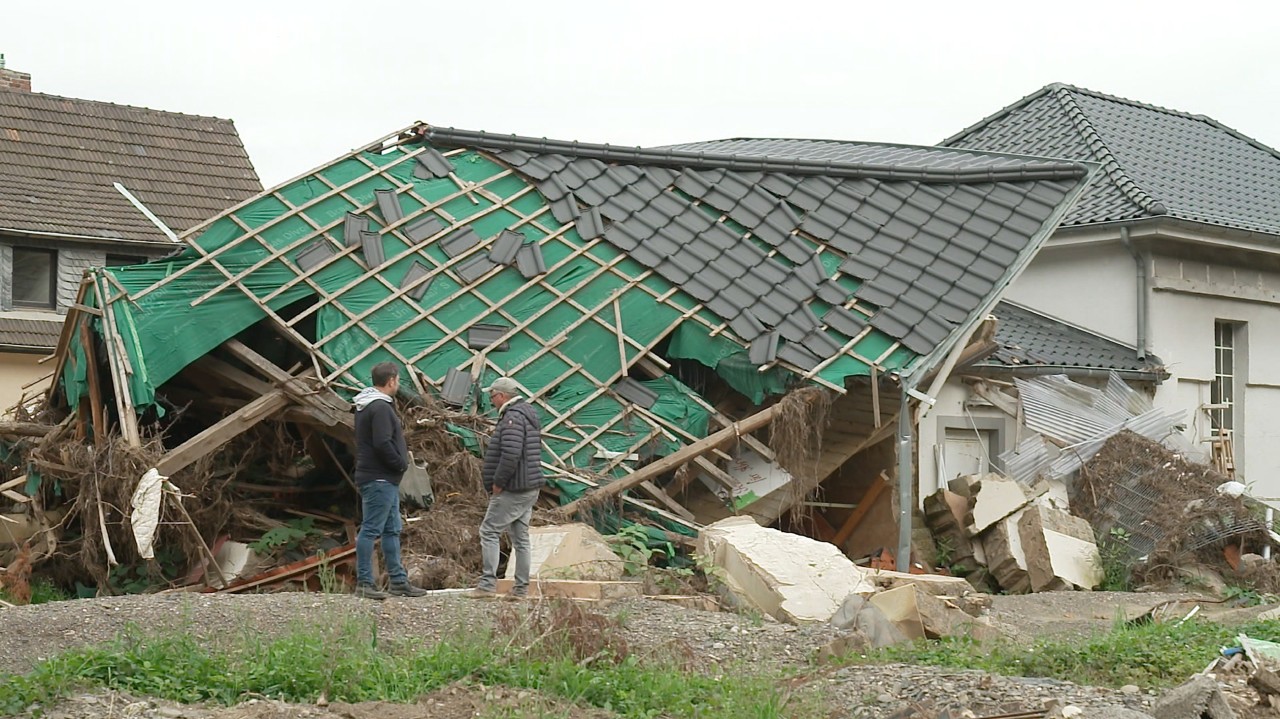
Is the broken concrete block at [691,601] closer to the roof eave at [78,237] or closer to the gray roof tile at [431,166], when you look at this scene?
the gray roof tile at [431,166]

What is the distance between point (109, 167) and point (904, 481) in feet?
57.5

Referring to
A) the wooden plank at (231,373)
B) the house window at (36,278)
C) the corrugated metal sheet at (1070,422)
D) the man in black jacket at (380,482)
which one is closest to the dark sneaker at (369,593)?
the man in black jacket at (380,482)

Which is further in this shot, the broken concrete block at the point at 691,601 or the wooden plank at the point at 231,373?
the wooden plank at the point at 231,373

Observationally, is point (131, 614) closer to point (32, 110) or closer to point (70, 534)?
point (70, 534)

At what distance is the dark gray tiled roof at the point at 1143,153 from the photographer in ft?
62.7

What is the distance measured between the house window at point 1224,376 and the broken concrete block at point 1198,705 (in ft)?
45.5

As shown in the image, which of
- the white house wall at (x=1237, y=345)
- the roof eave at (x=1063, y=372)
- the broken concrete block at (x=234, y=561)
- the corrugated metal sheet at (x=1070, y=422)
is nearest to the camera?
the broken concrete block at (x=234, y=561)

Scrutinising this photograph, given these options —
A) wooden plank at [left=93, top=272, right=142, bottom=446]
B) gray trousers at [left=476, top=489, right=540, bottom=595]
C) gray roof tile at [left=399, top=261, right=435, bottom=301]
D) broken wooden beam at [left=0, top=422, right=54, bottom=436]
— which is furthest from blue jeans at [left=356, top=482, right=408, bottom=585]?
broken wooden beam at [left=0, top=422, right=54, bottom=436]

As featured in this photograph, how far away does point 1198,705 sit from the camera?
6.83 metres

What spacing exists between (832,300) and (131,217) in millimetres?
14670

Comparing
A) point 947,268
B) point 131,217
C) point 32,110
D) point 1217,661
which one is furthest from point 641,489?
point 32,110

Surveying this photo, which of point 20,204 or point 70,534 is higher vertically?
point 20,204

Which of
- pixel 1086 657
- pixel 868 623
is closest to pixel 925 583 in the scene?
pixel 868 623

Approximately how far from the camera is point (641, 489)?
496 inches
